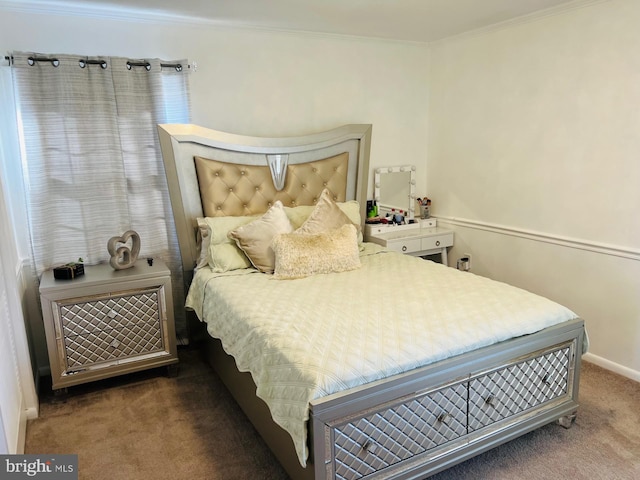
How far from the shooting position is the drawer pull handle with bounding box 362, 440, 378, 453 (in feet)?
5.97

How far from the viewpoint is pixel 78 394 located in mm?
2902

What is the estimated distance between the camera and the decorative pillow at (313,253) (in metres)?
2.91

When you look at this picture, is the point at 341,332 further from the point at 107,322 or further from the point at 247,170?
the point at 247,170

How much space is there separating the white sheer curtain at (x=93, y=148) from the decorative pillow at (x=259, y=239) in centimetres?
63

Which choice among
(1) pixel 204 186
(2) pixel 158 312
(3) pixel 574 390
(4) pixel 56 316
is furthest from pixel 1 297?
(3) pixel 574 390

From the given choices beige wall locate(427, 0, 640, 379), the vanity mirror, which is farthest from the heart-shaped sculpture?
beige wall locate(427, 0, 640, 379)

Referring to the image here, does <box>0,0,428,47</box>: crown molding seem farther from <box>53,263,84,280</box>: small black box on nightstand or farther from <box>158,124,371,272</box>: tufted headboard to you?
<box>53,263,84,280</box>: small black box on nightstand

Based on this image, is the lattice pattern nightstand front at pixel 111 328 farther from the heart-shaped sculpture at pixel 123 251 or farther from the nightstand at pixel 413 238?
the nightstand at pixel 413 238

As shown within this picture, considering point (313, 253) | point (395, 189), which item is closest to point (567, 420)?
point (313, 253)

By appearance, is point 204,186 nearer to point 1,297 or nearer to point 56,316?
point 56,316

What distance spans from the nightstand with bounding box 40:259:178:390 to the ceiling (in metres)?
1.62

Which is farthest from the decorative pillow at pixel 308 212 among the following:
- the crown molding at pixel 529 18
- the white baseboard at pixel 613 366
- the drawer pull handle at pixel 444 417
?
the white baseboard at pixel 613 366

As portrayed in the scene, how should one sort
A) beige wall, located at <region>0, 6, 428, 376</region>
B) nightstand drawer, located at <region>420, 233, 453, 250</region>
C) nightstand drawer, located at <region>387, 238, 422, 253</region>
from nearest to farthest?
beige wall, located at <region>0, 6, 428, 376</region> < nightstand drawer, located at <region>387, 238, 422, 253</region> < nightstand drawer, located at <region>420, 233, 453, 250</region>

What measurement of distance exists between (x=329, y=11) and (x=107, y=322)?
243cm
